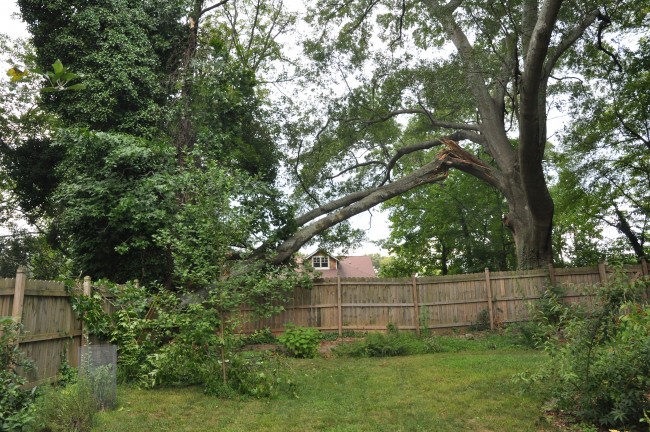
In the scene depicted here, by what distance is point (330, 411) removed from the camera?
6586 mm

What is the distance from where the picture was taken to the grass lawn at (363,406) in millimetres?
5871

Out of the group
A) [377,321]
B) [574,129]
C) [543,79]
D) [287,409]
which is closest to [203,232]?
[287,409]

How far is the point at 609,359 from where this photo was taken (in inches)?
212

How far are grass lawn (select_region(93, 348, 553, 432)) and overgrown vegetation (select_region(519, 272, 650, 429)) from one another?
1.80ft

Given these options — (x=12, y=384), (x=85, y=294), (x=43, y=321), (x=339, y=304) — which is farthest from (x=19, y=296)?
(x=339, y=304)

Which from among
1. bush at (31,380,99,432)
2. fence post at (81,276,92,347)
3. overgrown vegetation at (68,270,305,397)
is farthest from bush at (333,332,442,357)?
bush at (31,380,99,432)

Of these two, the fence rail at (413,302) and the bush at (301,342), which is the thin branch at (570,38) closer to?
the fence rail at (413,302)

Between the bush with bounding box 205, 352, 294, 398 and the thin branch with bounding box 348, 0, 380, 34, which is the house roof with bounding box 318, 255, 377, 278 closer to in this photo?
the thin branch with bounding box 348, 0, 380, 34

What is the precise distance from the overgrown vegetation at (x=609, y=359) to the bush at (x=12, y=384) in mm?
5563

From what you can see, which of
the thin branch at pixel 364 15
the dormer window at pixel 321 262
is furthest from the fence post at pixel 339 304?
the dormer window at pixel 321 262

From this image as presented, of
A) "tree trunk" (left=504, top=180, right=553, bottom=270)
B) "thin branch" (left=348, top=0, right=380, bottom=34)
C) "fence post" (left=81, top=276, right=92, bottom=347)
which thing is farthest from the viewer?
"thin branch" (left=348, top=0, right=380, bottom=34)

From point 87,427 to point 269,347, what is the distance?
27.1 ft

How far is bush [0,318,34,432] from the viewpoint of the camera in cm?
495

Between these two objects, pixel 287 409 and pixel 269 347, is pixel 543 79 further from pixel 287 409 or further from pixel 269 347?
pixel 287 409
